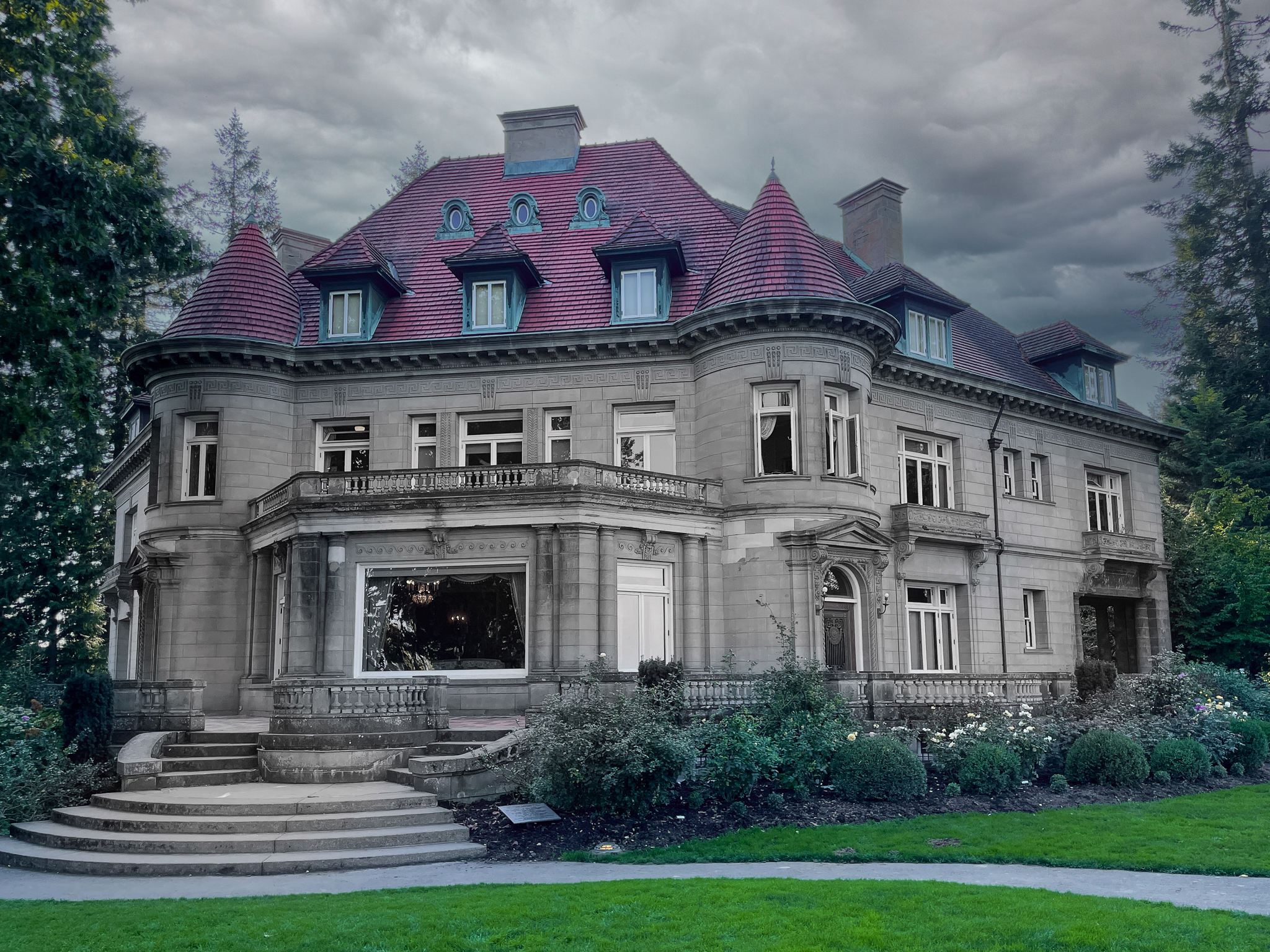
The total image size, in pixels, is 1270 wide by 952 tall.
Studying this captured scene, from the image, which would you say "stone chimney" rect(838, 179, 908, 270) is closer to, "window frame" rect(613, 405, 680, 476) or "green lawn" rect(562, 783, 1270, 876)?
"window frame" rect(613, 405, 680, 476)

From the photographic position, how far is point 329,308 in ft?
93.1

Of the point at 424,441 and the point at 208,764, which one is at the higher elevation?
the point at 424,441

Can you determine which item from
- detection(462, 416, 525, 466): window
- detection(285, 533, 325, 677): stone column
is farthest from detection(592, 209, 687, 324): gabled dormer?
detection(285, 533, 325, 677): stone column

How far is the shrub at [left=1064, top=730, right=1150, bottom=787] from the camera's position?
1878 cm

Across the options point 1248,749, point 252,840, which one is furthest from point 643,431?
point 252,840

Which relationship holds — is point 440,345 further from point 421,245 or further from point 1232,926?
point 1232,926

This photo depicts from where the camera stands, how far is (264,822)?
14703 millimetres

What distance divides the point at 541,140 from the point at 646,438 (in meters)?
12.0

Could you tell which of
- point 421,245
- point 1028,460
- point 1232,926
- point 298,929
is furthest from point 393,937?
point 1028,460

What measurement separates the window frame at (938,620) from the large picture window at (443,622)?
1117cm

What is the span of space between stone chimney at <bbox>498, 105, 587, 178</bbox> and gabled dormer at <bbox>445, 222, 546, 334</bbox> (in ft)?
20.2

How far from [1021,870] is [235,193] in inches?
1675

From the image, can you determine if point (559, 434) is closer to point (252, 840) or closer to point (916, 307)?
point (916, 307)

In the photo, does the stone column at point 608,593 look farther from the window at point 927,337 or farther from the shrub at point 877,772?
the window at point 927,337
